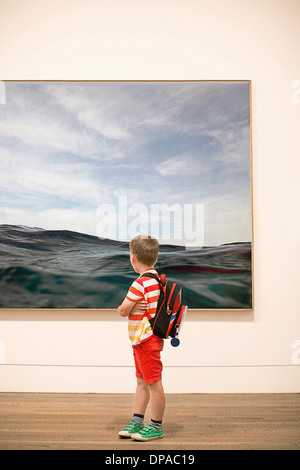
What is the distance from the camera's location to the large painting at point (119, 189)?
3.88m

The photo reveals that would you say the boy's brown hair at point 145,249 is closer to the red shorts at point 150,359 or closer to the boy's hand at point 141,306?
the boy's hand at point 141,306

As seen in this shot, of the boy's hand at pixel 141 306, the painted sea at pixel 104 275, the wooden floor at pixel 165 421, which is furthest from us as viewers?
the painted sea at pixel 104 275

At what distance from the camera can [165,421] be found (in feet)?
9.98

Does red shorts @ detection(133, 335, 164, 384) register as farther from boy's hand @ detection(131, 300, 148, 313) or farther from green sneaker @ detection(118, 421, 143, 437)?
green sneaker @ detection(118, 421, 143, 437)

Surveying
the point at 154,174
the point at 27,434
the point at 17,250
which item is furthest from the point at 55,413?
→ the point at 154,174

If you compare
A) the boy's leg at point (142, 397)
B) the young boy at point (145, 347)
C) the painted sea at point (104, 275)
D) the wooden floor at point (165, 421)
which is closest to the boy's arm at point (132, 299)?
the young boy at point (145, 347)

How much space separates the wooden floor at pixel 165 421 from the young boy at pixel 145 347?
10 cm

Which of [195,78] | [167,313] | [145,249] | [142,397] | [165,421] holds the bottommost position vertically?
[165,421]

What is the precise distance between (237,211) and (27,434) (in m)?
2.52

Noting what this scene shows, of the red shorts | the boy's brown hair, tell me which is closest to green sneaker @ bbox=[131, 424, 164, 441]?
the red shorts

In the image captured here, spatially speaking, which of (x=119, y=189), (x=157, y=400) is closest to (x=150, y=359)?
(x=157, y=400)

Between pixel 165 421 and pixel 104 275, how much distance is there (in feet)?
4.56

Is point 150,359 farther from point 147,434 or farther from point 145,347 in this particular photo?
Result: point 147,434

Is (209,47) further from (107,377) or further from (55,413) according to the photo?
(55,413)
